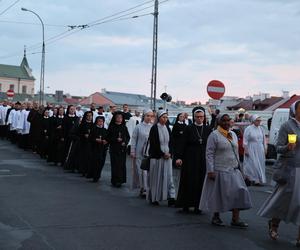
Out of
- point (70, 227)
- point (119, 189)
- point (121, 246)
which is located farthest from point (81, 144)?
point (121, 246)

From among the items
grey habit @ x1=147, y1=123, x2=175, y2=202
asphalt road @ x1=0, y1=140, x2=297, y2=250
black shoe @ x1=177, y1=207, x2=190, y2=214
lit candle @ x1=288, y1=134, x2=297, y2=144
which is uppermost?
lit candle @ x1=288, y1=134, x2=297, y2=144

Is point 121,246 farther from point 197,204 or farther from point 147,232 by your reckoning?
point 197,204

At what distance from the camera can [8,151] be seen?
23.9 metres

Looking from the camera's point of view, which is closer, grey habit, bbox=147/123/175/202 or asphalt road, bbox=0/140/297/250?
asphalt road, bbox=0/140/297/250

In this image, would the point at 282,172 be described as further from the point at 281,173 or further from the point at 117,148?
the point at 117,148

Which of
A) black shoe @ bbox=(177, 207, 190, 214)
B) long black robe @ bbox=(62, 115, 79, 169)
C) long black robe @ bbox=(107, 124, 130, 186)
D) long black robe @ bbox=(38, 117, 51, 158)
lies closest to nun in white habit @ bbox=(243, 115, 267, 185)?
long black robe @ bbox=(107, 124, 130, 186)

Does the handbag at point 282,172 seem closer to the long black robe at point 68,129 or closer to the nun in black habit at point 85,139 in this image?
the nun in black habit at point 85,139

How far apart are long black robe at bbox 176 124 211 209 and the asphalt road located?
1.08ft

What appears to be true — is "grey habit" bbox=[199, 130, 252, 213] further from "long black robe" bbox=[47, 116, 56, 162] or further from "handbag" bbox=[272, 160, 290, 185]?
"long black robe" bbox=[47, 116, 56, 162]

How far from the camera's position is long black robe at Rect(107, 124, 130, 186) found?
44.3 feet

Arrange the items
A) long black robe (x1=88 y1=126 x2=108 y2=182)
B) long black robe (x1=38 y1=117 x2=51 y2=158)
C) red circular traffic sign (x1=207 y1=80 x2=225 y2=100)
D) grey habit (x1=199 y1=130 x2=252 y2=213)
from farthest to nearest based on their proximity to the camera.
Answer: long black robe (x1=38 y1=117 x2=51 y2=158) → red circular traffic sign (x1=207 y1=80 x2=225 y2=100) → long black robe (x1=88 y1=126 x2=108 y2=182) → grey habit (x1=199 y1=130 x2=252 y2=213)

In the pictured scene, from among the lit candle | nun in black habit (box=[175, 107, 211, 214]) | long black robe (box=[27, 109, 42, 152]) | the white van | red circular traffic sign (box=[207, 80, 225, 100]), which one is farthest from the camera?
long black robe (box=[27, 109, 42, 152])

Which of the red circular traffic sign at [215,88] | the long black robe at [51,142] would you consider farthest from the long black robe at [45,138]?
the red circular traffic sign at [215,88]

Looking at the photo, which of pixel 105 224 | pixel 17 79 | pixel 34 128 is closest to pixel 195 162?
pixel 105 224
